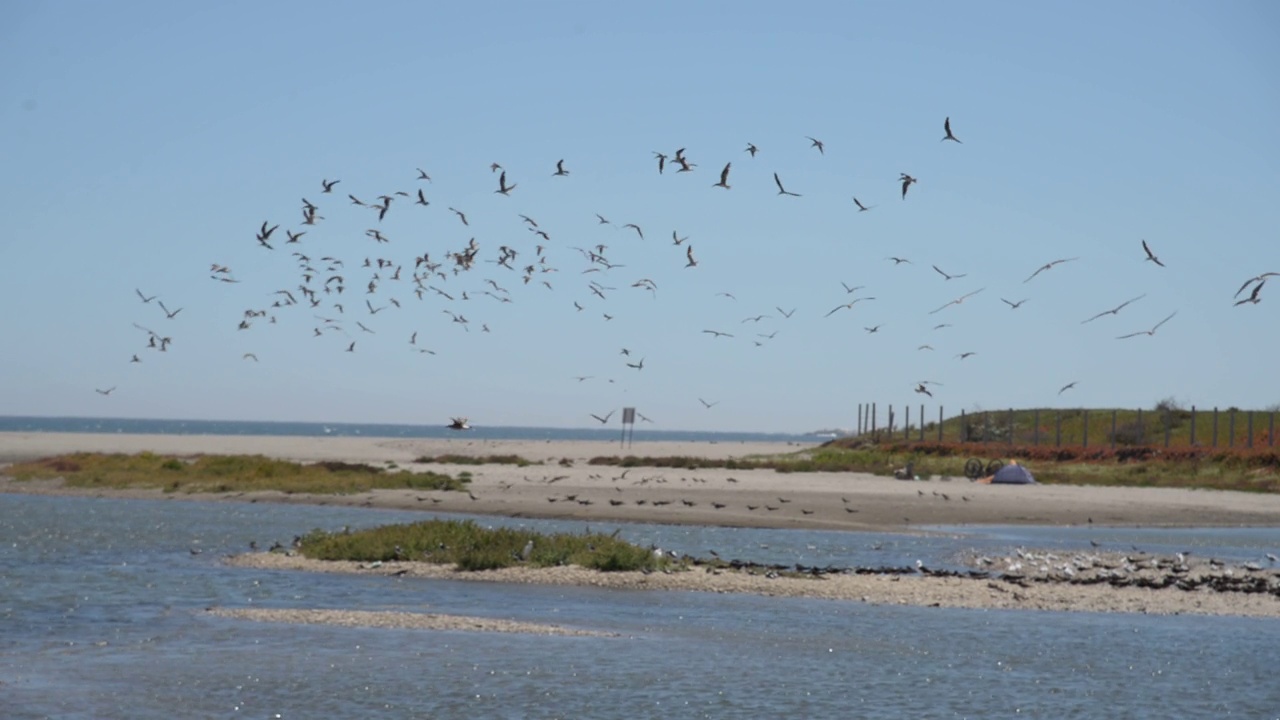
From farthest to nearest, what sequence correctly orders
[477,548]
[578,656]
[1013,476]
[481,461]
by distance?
[481,461]
[1013,476]
[477,548]
[578,656]

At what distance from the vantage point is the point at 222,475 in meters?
59.7

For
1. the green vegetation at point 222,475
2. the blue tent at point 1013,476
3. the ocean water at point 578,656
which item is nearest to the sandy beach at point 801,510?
the ocean water at point 578,656

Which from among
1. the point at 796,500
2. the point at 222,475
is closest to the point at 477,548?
the point at 796,500

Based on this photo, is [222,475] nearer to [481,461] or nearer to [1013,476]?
[481,461]

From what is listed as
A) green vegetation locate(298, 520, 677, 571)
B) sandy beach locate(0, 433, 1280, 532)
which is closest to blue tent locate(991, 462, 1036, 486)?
sandy beach locate(0, 433, 1280, 532)

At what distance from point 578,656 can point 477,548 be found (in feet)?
36.3

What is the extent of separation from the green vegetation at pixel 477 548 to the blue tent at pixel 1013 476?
34.5 metres

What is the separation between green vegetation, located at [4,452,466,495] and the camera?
183 feet

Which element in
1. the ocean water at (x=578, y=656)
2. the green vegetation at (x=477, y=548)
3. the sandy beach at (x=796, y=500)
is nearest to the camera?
the ocean water at (x=578, y=656)

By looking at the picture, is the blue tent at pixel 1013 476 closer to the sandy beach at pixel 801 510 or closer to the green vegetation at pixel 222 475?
the sandy beach at pixel 801 510

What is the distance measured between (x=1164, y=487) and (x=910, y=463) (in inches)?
491

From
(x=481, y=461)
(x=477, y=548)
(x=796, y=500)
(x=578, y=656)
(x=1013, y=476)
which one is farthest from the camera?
(x=481, y=461)

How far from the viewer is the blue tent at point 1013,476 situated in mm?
61938

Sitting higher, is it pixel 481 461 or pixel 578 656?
pixel 481 461
